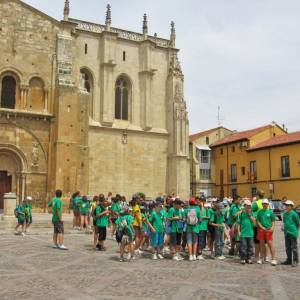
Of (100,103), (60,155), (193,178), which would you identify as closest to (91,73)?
(100,103)

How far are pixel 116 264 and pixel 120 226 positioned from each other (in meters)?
1.06

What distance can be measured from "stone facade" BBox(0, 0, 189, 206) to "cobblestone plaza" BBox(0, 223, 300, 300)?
1544cm

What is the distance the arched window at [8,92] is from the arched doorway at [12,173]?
10.3 feet

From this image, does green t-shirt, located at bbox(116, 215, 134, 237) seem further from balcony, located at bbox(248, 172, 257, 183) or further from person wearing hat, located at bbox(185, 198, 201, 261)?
balcony, located at bbox(248, 172, 257, 183)

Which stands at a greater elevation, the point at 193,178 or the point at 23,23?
the point at 23,23

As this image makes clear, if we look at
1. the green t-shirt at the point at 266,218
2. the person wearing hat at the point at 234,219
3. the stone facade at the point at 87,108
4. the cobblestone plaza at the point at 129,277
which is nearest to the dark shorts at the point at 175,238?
the cobblestone plaza at the point at 129,277

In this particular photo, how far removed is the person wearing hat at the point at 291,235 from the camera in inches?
440

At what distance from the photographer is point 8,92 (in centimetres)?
2838

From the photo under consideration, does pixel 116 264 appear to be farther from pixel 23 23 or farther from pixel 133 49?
pixel 133 49

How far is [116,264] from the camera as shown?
35.3 ft

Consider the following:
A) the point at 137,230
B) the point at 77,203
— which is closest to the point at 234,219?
the point at 137,230

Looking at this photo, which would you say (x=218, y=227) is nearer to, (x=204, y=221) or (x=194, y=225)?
(x=204, y=221)

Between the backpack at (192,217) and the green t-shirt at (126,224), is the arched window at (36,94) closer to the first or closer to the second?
the green t-shirt at (126,224)

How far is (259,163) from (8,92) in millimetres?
25284
